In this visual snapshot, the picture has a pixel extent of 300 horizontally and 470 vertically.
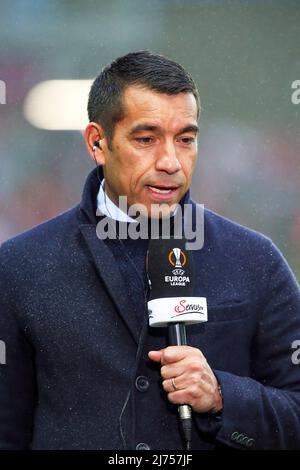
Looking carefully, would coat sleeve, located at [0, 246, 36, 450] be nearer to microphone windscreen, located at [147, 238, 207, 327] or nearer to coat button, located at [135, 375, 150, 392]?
coat button, located at [135, 375, 150, 392]

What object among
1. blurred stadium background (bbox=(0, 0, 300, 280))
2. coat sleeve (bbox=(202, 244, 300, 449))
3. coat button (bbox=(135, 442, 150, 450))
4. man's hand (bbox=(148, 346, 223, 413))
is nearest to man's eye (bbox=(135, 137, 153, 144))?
coat sleeve (bbox=(202, 244, 300, 449))

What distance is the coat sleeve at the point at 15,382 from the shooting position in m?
1.83

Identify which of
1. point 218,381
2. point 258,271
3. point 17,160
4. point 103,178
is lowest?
point 218,381

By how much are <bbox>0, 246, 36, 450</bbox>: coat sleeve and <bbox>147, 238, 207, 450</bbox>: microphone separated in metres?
0.37

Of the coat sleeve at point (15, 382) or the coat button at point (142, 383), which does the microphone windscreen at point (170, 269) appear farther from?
the coat sleeve at point (15, 382)

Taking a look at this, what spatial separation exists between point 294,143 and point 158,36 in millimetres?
1077

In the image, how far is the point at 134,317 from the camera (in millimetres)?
1773

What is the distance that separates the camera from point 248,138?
212 inches

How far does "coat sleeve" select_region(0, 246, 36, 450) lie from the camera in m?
1.83

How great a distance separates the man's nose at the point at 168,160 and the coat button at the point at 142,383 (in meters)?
0.43

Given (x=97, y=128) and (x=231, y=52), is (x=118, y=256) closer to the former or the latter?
(x=97, y=128)

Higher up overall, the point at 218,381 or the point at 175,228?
the point at 175,228

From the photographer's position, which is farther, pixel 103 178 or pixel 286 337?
pixel 103 178
